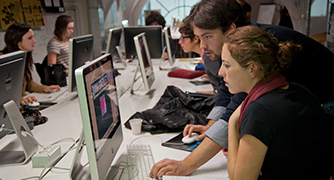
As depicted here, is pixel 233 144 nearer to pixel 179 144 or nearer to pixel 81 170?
pixel 179 144

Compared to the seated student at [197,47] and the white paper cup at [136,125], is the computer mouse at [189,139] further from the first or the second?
the seated student at [197,47]

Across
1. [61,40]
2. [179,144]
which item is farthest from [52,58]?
[179,144]

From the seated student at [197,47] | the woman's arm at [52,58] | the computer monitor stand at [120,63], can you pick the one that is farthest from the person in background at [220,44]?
the woman's arm at [52,58]

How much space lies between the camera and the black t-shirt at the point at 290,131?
0.86 metres

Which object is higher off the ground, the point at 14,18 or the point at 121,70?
the point at 14,18

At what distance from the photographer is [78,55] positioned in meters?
2.16

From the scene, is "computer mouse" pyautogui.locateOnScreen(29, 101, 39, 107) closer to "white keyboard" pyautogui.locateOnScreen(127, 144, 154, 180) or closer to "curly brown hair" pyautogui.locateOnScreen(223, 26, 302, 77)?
"white keyboard" pyautogui.locateOnScreen(127, 144, 154, 180)

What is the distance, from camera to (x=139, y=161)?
1282mm

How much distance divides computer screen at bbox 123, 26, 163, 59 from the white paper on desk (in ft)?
8.11

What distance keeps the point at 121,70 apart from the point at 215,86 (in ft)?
5.32

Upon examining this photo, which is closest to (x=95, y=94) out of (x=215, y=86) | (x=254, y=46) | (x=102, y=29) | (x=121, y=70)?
(x=254, y=46)

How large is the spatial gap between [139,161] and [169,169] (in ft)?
0.66

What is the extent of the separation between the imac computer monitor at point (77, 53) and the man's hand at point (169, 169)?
48.3 inches

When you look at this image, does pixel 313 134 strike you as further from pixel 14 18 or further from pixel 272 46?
pixel 14 18
